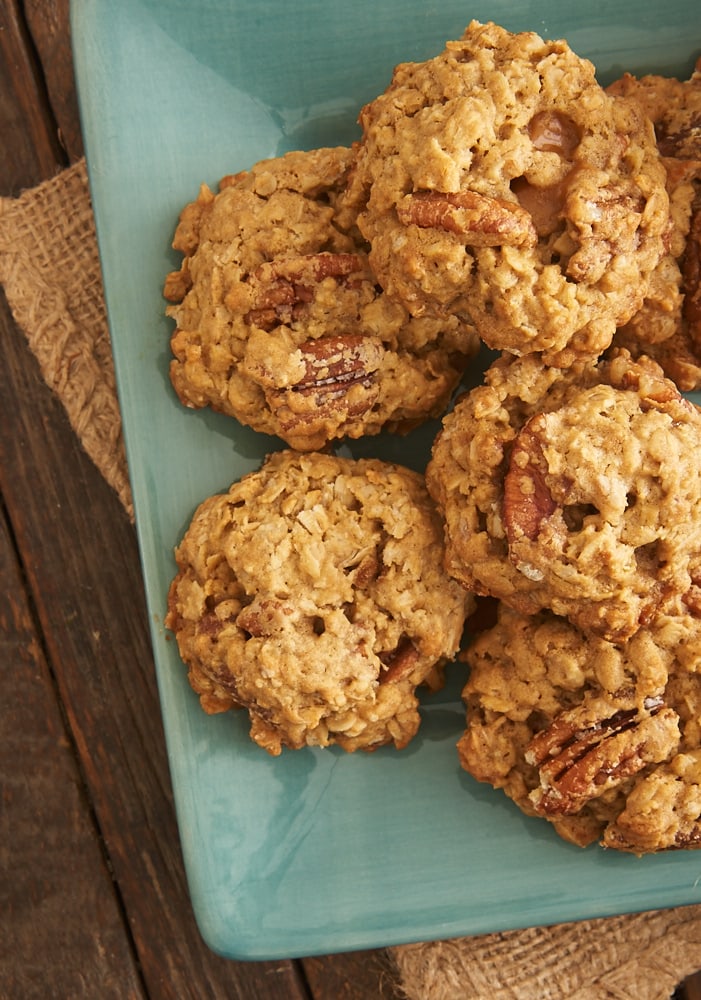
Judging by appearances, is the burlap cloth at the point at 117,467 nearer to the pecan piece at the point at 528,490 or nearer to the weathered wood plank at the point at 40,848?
the weathered wood plank at the point at 40,848

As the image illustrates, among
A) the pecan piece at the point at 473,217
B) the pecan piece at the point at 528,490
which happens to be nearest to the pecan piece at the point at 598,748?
the pecan piece at the point at 528,490

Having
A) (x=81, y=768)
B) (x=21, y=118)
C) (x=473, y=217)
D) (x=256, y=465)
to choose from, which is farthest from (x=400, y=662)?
(x=21, y=118)

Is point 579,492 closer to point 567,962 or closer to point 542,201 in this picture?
point 542,201

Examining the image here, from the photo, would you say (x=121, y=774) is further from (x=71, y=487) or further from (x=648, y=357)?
(x=648, y=357)

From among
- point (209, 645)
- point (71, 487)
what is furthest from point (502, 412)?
point (71, 487)

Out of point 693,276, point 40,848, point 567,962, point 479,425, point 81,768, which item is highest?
point 693,276

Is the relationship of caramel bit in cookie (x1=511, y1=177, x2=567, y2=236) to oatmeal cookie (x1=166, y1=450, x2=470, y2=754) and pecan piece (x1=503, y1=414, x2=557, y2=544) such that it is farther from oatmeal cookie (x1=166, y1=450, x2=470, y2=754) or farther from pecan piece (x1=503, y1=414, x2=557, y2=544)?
oatmeal cookie (x1=166, y1=450, x2=470, y2=754)
